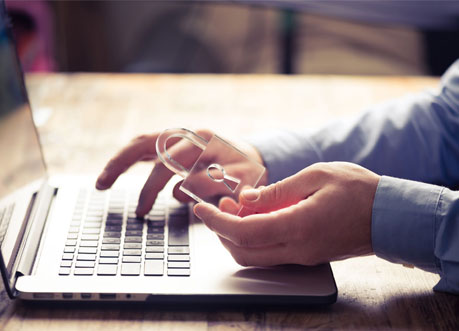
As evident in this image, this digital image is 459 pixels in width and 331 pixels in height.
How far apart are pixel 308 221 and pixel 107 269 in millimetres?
224

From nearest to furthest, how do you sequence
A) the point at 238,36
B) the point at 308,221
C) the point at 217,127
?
the point at 308,221 < the point at 217,127 < the point at 238,36

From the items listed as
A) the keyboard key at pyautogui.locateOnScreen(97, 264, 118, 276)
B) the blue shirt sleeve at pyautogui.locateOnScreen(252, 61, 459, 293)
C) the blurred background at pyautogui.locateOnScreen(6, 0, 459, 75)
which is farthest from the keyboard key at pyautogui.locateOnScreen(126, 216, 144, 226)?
the blurred background at pyautogui.locateOnScreen(6, 0, 459, 75)

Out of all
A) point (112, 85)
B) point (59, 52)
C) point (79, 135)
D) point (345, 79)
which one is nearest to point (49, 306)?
point (79, 135)

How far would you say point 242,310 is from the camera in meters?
0.61

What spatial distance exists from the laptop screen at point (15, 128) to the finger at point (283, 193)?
1.00 ft

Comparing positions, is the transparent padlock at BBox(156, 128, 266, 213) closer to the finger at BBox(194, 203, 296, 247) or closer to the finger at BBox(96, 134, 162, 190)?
the finger at BBox(96, 134, 162, 190)

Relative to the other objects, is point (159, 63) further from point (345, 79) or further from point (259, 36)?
point (345, 79)

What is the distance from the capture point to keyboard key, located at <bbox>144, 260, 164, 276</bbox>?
62 centimetres

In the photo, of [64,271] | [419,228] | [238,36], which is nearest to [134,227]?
[64,271]

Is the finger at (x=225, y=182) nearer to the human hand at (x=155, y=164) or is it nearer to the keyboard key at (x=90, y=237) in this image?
the human hand at (x=155, y=164)

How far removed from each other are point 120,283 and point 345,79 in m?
0.82

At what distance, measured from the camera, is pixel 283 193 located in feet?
→ 2.09

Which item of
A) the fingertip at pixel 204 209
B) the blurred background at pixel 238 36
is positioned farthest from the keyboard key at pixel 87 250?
the blurred background at pixel 238 36

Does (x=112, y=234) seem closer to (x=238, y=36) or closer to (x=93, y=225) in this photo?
(x=93, y=225)
